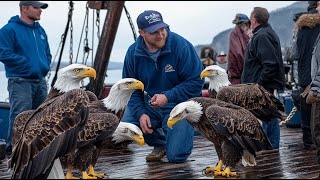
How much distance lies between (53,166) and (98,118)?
2.51ft

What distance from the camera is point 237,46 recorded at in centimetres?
1145

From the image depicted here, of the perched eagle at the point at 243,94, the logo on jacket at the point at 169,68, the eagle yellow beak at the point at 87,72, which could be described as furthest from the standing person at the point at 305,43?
the eagle yellow beak at the point at 87,72

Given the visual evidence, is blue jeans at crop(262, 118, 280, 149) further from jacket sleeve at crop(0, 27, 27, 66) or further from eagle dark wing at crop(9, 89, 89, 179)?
eagle dark wing at crop(9, 89, 89, 179)

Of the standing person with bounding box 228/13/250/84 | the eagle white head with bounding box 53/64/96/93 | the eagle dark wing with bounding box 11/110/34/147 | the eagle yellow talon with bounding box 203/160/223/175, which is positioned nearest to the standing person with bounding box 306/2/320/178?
the eagle yellow talon with bounding box 203/160/223/175

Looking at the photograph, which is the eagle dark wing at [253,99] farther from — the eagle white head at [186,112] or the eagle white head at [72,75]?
the eagle white head at [72,75]

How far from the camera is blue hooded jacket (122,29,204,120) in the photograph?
8.34 meters

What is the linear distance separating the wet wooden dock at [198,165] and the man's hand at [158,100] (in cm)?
63

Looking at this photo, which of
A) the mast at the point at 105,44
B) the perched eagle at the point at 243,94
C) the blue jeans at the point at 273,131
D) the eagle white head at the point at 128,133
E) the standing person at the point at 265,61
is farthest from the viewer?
the mast at the point at 105,44

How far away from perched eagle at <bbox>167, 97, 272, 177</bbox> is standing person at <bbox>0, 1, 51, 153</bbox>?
3187 mm

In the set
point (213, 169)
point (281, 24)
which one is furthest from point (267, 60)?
point (281, 24)

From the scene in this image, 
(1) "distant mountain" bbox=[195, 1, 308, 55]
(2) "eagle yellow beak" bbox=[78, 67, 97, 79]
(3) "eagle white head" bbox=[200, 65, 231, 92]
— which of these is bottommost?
(1) "distant mountain" bbox=[195, 1, 308, 55]

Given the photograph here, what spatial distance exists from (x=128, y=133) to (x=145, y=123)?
0.77 m

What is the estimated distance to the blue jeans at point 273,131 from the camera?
950 cm

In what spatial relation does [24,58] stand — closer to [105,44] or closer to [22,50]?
[22,50]
